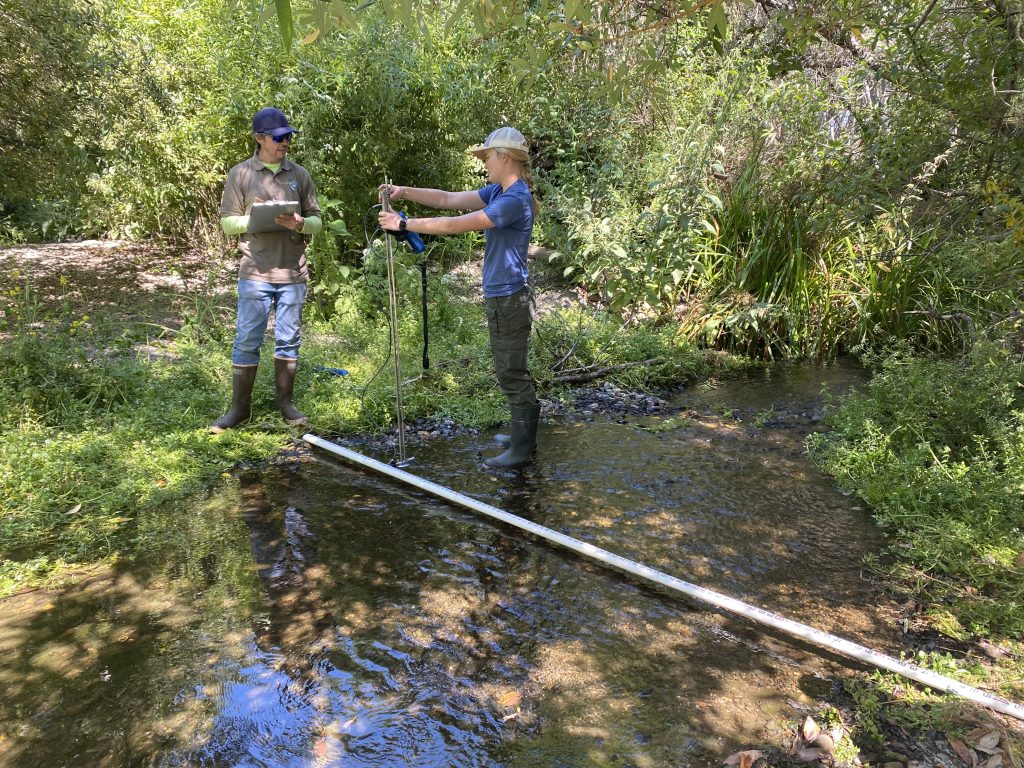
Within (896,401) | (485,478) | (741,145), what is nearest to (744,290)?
(741,145)

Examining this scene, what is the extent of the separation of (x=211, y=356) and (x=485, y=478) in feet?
8.74

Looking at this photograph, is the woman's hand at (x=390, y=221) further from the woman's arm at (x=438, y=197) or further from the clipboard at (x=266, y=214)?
the clipboard at (x=266, y=214)

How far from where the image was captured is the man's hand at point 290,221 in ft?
14.2

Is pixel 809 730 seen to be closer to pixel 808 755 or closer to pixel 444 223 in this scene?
pixel 808 755

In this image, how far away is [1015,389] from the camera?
12.6 ft

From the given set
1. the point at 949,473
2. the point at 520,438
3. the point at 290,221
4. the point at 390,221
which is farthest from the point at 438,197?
the point at 949,473

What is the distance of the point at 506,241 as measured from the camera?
398 centimetres

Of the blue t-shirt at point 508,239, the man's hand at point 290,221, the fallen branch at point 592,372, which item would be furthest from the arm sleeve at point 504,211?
the fallen branch at point 592,372

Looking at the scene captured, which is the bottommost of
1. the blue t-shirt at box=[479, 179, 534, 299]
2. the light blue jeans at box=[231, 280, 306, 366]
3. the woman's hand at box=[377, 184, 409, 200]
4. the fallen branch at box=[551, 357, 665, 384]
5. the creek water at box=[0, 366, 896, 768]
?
Result: the creek water at box=[0, 366, 896, 768]

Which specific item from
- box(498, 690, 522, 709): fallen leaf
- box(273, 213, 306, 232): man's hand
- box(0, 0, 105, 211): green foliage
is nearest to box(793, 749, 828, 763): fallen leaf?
box(498, 690, 522, 709): fallen leaf

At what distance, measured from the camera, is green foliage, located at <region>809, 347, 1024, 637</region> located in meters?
2.94

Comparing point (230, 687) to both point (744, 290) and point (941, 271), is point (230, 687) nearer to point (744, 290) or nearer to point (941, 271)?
point (744, 290)

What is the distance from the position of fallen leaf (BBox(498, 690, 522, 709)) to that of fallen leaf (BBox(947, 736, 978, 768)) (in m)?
1.39

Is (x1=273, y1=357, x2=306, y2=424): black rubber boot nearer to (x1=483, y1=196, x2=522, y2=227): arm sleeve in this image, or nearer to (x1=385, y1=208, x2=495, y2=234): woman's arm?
(x1=385, y1=208, x2=495, y2=234): woman's arm
